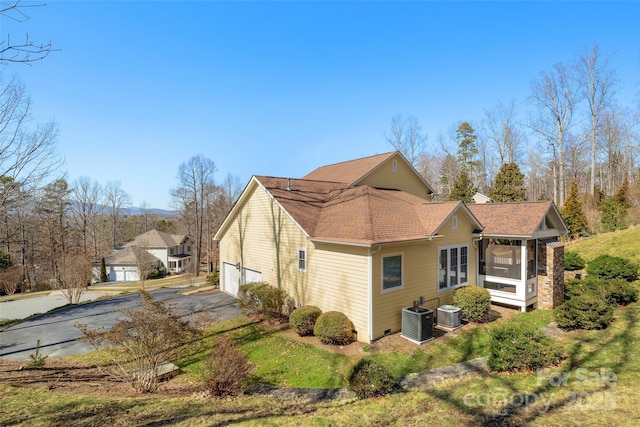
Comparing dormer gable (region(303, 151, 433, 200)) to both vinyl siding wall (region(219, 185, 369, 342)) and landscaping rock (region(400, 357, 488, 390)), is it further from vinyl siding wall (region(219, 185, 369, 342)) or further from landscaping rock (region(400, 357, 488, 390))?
landscaping rock (region(400, 357, 488, 390))

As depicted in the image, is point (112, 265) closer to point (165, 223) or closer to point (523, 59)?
point (165, 223)

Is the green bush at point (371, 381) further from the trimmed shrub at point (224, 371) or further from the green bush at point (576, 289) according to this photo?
the green bush at point (576, 289)

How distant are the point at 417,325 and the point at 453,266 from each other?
4259mm

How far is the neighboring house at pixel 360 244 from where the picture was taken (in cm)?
1021

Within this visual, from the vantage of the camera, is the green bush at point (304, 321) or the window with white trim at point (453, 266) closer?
the green bush at point (304, 321)

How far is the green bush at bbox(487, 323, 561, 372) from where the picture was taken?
7.05 meters

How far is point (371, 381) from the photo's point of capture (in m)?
6.36

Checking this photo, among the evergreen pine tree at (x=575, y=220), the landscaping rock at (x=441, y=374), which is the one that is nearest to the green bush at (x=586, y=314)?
the landscaping rock at (x=441, y=374)

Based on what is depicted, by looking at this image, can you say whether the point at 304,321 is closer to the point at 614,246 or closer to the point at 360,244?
the point at 360,244

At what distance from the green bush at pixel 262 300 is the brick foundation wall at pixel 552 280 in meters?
11.5

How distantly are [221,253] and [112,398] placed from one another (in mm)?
13214

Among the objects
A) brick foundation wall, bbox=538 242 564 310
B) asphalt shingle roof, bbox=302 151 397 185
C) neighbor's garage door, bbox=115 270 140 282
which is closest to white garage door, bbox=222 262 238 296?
asphalt shingle roof, bbox=302 151 397 185

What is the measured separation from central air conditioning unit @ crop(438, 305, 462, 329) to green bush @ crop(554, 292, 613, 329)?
3.22 m

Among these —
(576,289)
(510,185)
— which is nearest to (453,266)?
(576,289)
